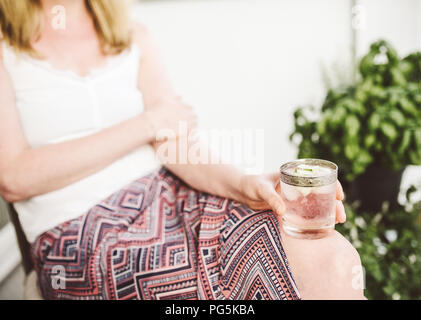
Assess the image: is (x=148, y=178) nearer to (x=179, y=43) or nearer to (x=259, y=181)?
(x=259, y=181)

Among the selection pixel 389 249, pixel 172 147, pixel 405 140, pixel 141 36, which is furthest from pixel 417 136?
pixel 141 36

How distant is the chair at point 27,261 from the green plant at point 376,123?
99 cm

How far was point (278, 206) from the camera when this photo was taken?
63cm

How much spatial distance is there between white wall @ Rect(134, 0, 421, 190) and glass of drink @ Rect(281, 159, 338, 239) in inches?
59.3

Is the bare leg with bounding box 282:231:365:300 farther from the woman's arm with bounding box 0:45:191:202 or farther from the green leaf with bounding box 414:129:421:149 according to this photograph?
the green leaf with bounding box 414:129:421:149

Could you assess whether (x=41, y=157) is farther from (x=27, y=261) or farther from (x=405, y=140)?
(x=405, y=140)

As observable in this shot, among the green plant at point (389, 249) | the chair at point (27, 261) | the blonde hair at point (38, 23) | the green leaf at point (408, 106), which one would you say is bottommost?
the green plant at point (389, 249)

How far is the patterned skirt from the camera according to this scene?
668 millimetres

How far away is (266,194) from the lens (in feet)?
2.21

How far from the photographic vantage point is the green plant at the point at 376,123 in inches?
52.7

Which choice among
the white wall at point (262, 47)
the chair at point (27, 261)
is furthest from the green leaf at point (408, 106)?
the chair at point (27, 261)

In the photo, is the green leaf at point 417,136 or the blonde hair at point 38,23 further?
the green leaf at point 417,136

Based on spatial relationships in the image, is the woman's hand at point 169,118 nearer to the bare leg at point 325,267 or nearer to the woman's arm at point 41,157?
the woman's arm at point 41,157

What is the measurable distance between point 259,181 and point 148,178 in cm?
35
